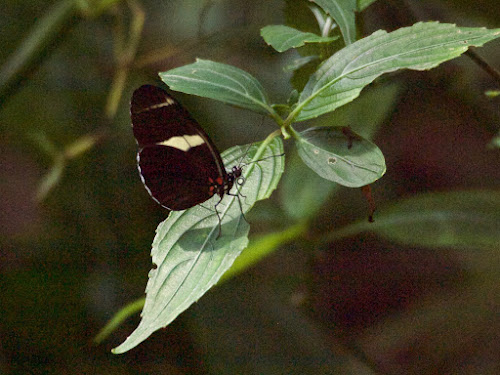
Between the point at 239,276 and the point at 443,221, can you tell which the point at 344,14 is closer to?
the point at 443,221

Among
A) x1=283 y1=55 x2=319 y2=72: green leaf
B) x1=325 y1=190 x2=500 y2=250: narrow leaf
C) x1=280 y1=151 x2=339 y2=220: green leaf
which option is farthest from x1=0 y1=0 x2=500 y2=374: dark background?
x1=283 y1=55 x2=319 y2=72: green leaf

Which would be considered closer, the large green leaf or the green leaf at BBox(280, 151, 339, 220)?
the large green leaf

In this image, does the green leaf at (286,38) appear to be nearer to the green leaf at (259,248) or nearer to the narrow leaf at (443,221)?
the green leaf at (259,248)

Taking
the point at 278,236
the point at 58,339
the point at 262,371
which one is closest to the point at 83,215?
the point at 58,339

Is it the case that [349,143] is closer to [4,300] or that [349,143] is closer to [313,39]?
[313,39]

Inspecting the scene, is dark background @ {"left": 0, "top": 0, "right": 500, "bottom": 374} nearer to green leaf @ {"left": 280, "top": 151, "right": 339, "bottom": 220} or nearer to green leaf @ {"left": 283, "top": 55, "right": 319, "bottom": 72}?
green leaf @ {"left": 280, "top": 151, "right": 339, "bottom": 220}

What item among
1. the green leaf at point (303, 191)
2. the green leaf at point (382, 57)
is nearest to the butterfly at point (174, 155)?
the green leaf at point (382, 57)
